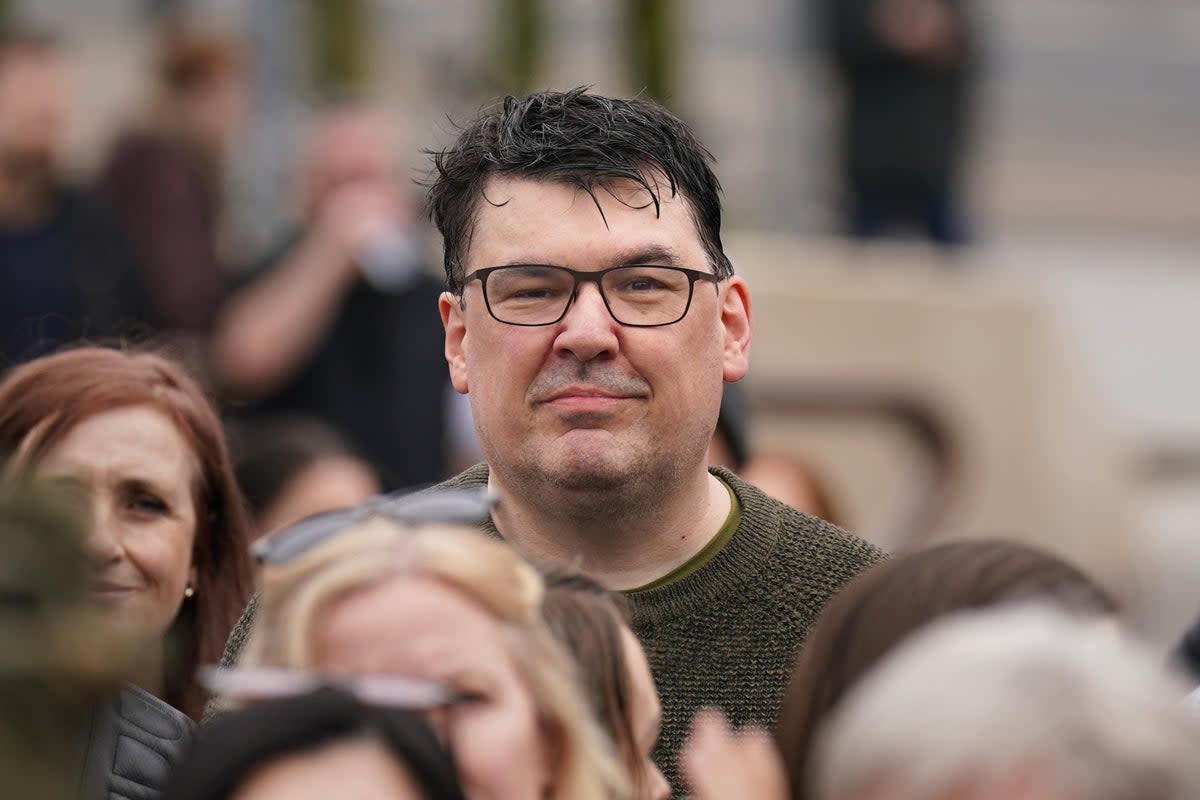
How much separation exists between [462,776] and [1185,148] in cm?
1865

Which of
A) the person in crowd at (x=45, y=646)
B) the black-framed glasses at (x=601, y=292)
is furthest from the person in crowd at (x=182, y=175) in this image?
the person in crowd at (x=45, y=646)

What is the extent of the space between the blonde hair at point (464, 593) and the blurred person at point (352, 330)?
14.4 ft

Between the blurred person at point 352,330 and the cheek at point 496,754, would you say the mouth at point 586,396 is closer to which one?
the cheek at point 496,754

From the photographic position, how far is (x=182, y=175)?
718 centimetres

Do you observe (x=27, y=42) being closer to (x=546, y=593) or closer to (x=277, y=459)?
(x=277, y=459)

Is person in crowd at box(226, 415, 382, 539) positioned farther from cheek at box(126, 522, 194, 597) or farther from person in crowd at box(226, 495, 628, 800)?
person in crowd at box(226, 495, 628, 800)

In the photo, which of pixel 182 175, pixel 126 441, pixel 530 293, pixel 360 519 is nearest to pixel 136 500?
pixel 126 441

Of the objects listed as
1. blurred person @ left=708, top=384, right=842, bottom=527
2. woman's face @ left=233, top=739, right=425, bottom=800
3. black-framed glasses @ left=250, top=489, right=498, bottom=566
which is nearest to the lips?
black-framed glasses @ left=250, top=489, right=498, bottom=566

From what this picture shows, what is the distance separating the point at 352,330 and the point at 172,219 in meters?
0.85

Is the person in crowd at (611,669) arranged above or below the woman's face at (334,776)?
below

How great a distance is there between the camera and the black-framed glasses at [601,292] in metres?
2.86

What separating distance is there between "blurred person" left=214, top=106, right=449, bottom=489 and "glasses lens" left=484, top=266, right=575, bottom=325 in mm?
3646

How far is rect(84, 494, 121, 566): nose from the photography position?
3.07 m

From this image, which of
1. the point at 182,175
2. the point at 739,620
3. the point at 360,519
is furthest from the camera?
the point at 182,175
